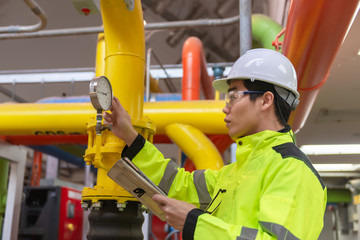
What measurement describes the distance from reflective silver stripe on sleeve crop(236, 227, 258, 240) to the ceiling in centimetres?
358

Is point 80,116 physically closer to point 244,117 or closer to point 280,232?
point 244,117

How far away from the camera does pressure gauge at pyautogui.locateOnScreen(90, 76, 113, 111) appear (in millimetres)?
1478

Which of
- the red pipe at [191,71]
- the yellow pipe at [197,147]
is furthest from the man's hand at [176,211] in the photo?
the red pipe at [191,71]

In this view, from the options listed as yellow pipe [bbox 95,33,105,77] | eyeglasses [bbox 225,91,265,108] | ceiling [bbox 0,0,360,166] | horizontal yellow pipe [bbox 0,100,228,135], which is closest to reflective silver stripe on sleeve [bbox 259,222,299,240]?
eyeglasses [bbox 225,91,265,108]

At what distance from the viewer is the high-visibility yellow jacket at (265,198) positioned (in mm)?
1033

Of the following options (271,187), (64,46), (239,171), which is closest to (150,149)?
(239,171)

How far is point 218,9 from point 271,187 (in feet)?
20.9

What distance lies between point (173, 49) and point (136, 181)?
23.2 feet

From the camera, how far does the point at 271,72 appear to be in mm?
1411

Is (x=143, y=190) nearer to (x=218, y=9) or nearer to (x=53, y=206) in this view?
(x=53, y=206)

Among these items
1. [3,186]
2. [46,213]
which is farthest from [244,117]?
[46,213]

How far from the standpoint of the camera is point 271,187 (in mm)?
1107

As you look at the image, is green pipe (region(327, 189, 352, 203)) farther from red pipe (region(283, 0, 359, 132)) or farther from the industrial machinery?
red pipe (region(283, 0, 359, 132))

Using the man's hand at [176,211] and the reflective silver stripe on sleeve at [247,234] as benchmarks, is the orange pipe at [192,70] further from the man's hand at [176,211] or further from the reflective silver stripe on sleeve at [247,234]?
the reflective silver stripe on sleeve at [247,234]
